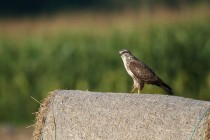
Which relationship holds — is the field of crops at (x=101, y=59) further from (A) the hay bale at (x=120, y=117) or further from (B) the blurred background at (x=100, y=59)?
(A) the hay bale at (x=120, y=117)

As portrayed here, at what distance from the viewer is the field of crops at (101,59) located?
17125mm

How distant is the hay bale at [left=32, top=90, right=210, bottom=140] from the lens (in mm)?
7785

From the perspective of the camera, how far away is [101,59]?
707 inches

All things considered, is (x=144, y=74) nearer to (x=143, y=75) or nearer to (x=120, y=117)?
(x=143, y=75)

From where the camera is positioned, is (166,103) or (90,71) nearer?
(166,103)

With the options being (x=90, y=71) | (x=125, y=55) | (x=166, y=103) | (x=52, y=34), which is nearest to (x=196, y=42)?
(x=90, y=71)

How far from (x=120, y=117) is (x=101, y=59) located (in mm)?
9793

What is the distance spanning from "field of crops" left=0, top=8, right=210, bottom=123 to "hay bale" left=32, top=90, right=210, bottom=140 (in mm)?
7670

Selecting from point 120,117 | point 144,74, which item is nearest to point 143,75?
point 144,74

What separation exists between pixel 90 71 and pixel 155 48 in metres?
1.48

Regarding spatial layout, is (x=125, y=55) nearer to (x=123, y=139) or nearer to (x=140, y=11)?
(x=123, y=139)

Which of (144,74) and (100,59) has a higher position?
(144,74)

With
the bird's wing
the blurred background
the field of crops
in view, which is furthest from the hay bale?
the field of crops

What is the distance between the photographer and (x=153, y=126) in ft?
26.0
